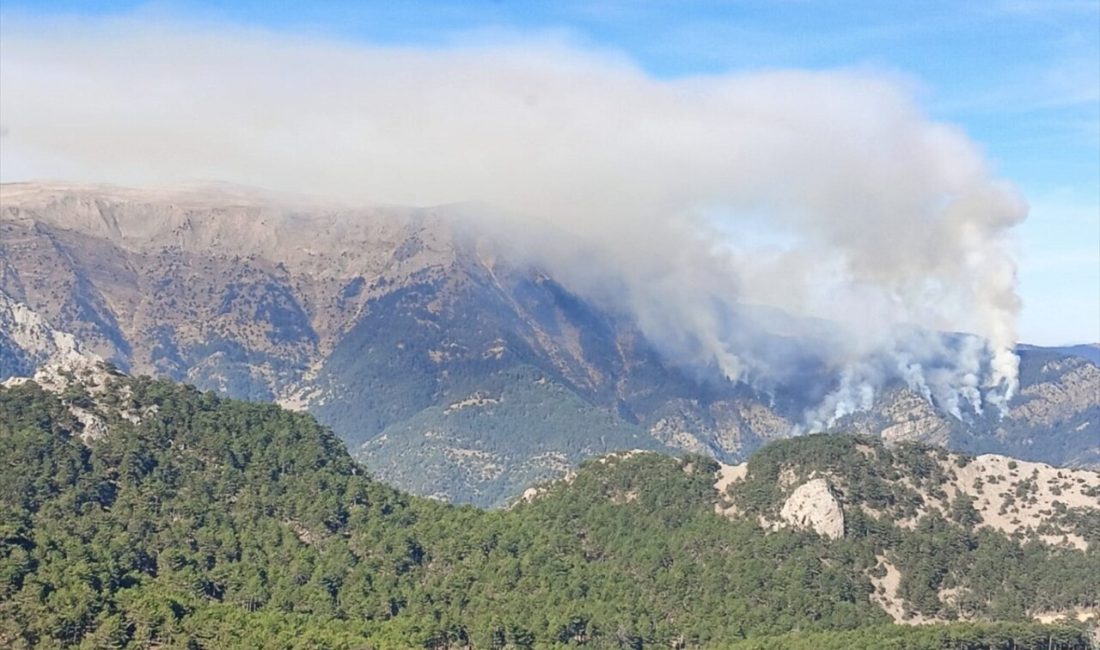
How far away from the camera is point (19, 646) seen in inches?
7815

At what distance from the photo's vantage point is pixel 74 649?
199250 mm

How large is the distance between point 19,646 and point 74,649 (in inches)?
276
